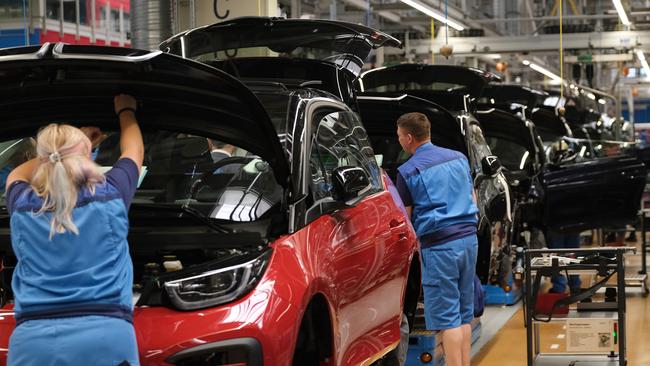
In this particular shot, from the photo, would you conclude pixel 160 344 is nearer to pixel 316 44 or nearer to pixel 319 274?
pixel 319 274

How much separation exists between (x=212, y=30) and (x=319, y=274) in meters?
2.60

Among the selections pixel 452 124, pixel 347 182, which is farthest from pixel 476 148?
pixel 347 182

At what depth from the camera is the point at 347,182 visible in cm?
531

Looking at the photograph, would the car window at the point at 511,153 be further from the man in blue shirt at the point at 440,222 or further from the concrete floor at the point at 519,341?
the man in blue shirt at the point at 440,222

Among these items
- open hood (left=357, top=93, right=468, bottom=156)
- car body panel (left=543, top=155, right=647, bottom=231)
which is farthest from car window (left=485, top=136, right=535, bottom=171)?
open hood (left=357, top=93, right=468, bottom=156)

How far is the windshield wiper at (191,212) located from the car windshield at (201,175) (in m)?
0.03

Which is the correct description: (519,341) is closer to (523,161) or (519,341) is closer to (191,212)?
(523,161)

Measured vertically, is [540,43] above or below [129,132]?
above

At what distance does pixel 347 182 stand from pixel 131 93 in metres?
1.16

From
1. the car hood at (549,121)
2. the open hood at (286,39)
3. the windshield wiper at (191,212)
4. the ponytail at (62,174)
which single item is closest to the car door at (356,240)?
the windshield wiper at (191,212)

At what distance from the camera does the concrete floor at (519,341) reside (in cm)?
877

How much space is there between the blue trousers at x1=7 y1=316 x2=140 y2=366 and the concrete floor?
5370mm

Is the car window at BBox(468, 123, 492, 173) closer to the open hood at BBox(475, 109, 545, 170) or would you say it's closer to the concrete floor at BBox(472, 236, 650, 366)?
the concrete floor at BBox(472, 236, 650, 366)

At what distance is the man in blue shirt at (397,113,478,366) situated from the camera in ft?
23.1
